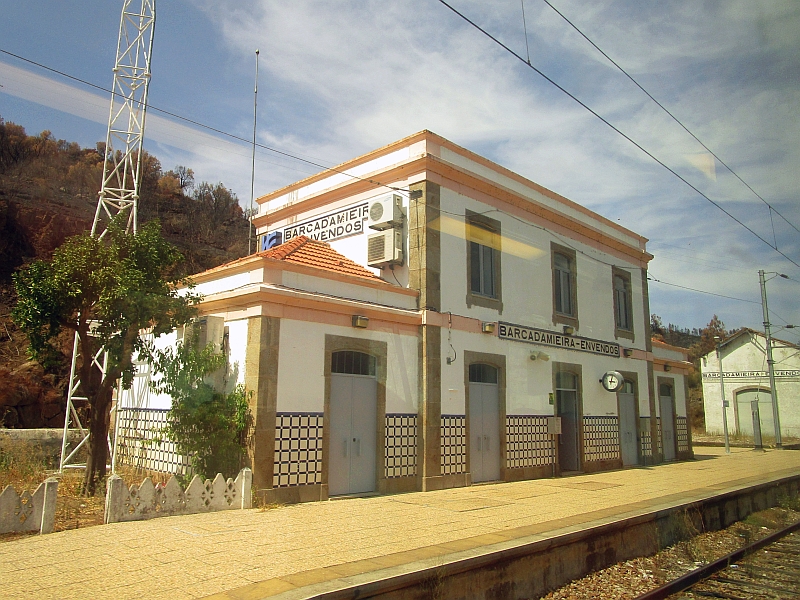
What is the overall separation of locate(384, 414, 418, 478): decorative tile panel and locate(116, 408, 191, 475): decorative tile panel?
368 centimetres

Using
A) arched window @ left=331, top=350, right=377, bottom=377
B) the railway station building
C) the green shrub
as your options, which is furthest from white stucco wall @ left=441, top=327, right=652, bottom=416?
the green shrub

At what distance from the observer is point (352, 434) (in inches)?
465

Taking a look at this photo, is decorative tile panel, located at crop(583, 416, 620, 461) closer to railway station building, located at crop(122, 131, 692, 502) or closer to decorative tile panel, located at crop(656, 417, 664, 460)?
railway station building, located at crop(122, 131, 692, 502)

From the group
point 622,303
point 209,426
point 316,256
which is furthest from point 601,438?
point 209,426

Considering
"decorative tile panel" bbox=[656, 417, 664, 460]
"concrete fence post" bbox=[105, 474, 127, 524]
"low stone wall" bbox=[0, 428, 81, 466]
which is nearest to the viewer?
"concrete fence post" bbox=[105, 474, 127, 524]

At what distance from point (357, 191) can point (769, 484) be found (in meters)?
11.0

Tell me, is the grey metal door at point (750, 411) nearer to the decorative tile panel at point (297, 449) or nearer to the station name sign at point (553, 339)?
the station name sign at point (553, 339)

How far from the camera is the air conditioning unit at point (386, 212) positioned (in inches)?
542

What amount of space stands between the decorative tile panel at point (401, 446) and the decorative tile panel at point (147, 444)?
3675mm

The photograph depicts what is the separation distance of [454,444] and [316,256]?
4865 mm

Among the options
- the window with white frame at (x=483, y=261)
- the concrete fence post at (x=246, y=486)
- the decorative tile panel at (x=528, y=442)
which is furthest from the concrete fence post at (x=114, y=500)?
the decorative tile panel at (x=528, y=442)

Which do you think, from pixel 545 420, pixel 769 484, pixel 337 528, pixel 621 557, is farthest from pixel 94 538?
pixel 769 484

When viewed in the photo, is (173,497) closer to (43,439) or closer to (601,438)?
(43,439)

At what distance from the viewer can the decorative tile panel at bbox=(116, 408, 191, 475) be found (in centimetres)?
1159
